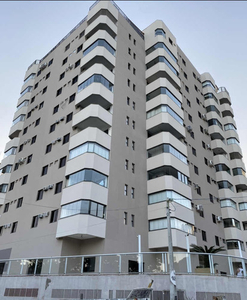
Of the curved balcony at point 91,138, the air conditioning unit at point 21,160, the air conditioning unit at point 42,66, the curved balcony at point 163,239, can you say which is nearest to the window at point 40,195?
the curved balcony at point 91,138

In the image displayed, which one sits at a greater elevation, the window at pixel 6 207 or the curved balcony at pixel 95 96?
the curved balcony at pixel 95 96

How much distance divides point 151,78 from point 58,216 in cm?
2420

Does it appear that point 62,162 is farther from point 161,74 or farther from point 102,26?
point 102,26

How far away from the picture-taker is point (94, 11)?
40.1m

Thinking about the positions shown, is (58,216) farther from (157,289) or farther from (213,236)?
(213,236)

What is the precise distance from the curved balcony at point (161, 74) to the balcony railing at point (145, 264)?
28248mm

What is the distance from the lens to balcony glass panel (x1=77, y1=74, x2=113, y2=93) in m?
33.6

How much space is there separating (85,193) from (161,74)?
22.2 m

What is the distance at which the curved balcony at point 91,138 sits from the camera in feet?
97.7

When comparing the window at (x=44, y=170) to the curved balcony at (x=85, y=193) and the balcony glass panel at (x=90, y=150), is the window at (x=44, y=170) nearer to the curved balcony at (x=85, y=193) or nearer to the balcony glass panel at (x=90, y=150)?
the balcony glass panel at (x=90, y=150)

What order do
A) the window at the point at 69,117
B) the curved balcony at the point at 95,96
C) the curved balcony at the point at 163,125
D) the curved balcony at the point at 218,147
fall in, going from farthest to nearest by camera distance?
the curved balcony at the point at 218,147 → the curved balcony at the point at 163,125 → the window at the point at 69,117 → the curved balcony at the point at 95,96

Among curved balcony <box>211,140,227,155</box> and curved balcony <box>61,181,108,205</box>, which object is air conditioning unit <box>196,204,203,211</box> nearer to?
curved balcony <box>61,181,108,205</box>

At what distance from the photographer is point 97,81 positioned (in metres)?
33.5

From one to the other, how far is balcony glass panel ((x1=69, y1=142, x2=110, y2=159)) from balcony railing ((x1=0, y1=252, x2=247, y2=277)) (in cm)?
1190
